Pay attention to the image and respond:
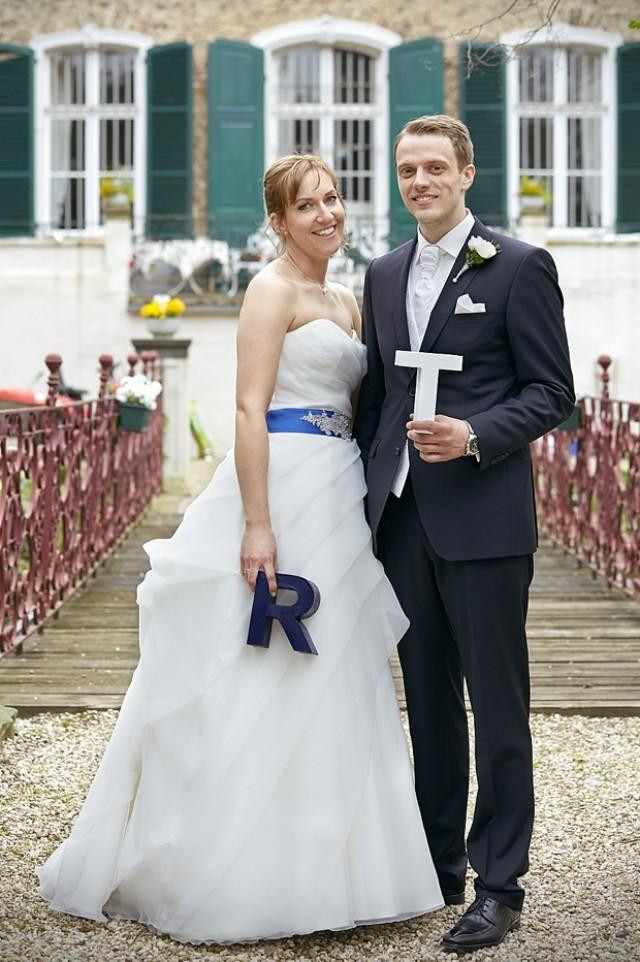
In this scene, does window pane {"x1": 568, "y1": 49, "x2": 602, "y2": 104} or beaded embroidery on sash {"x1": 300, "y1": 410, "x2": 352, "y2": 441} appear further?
window pane {"x1": 568, "y1": 49, "x2": 602, "y2": 104}

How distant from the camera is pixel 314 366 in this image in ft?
10.8

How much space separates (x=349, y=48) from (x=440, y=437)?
15829 millimetres

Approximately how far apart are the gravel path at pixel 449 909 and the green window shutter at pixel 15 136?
45.0ft

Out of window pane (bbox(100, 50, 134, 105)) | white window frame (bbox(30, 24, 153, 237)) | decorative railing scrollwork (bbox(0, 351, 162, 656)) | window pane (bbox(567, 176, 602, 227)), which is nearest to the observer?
decorative railing scrollwork (bbox(0, 351, 162, 656))

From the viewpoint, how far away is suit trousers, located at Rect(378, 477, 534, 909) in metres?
3.13

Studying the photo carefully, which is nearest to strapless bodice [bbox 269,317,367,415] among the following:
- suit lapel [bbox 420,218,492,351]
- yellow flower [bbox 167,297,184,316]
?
suit lapel [bbox 420,218,492,351]

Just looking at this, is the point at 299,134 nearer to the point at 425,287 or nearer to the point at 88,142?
the point at 88,142

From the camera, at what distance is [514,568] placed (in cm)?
→ 316

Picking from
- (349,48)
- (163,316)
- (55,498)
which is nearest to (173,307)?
(163,316)

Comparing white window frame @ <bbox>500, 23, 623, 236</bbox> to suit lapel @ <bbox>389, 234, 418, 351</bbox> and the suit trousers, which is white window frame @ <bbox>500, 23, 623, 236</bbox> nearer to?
suit lapel @ <bbox>389, 234, 418, 351</bbox>

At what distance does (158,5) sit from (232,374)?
5019 mm

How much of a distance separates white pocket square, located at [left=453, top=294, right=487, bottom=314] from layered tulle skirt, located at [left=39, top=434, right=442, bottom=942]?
44 centimetres

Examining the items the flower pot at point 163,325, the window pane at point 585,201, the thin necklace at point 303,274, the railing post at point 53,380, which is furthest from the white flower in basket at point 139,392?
the window pane at point 585,201

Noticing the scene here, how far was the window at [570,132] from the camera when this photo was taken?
1797 centimetres
